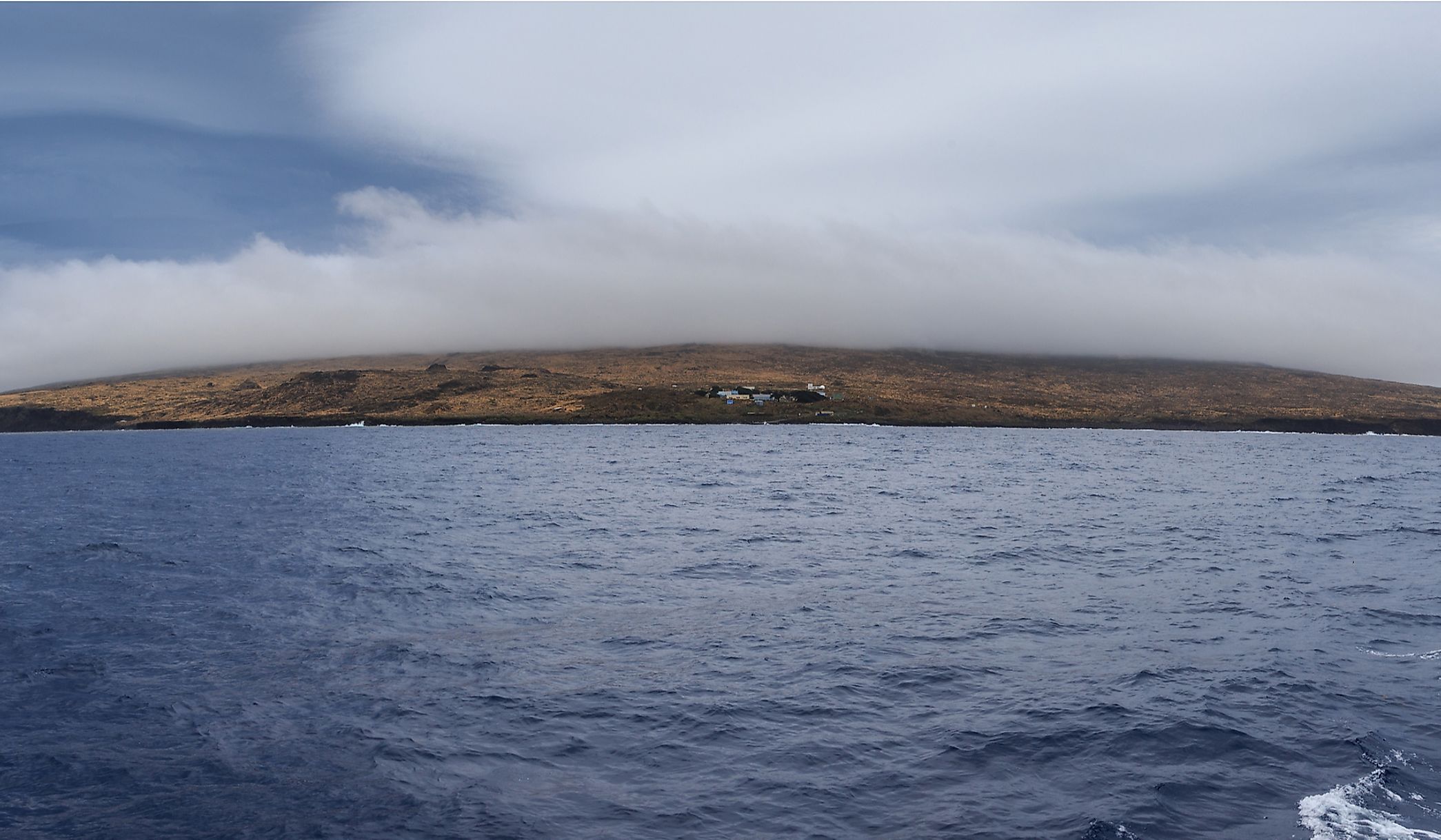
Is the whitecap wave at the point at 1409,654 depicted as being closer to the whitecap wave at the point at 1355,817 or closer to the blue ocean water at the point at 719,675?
the blue ocean water at the point at 719,675

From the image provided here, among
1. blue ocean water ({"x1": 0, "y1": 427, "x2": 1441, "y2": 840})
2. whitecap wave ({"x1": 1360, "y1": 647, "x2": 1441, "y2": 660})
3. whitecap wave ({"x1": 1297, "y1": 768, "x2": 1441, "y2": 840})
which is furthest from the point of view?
whitecap wave ({"x1": 1360, "y1": 647, "x2": 1441, "y2": 660})

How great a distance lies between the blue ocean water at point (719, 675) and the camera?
15.5m

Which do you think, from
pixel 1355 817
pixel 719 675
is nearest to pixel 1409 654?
pixel 1355 817

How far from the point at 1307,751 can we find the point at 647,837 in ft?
45.1

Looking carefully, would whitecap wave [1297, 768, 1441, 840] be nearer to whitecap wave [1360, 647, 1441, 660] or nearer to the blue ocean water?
the blue ocean water

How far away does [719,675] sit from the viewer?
22.5 metres

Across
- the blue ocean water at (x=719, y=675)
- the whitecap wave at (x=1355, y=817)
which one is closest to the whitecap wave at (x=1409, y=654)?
the blue ocean water at (x=719, y=675)

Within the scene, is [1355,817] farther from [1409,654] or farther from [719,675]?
[719,675]

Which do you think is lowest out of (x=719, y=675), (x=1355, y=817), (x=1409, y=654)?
(x=1409, y=654)

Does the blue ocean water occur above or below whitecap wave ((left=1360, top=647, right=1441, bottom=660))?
above

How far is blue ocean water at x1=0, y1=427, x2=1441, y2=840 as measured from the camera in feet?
50.9

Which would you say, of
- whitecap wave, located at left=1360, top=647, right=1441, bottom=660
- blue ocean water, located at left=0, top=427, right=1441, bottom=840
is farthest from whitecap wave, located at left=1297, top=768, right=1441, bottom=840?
whitecap wave, located at left=1360, top=647, right=1441, bottom=660

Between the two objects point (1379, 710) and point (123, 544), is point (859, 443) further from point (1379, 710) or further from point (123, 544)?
point (1379, 710)

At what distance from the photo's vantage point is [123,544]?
43188 millimetres
